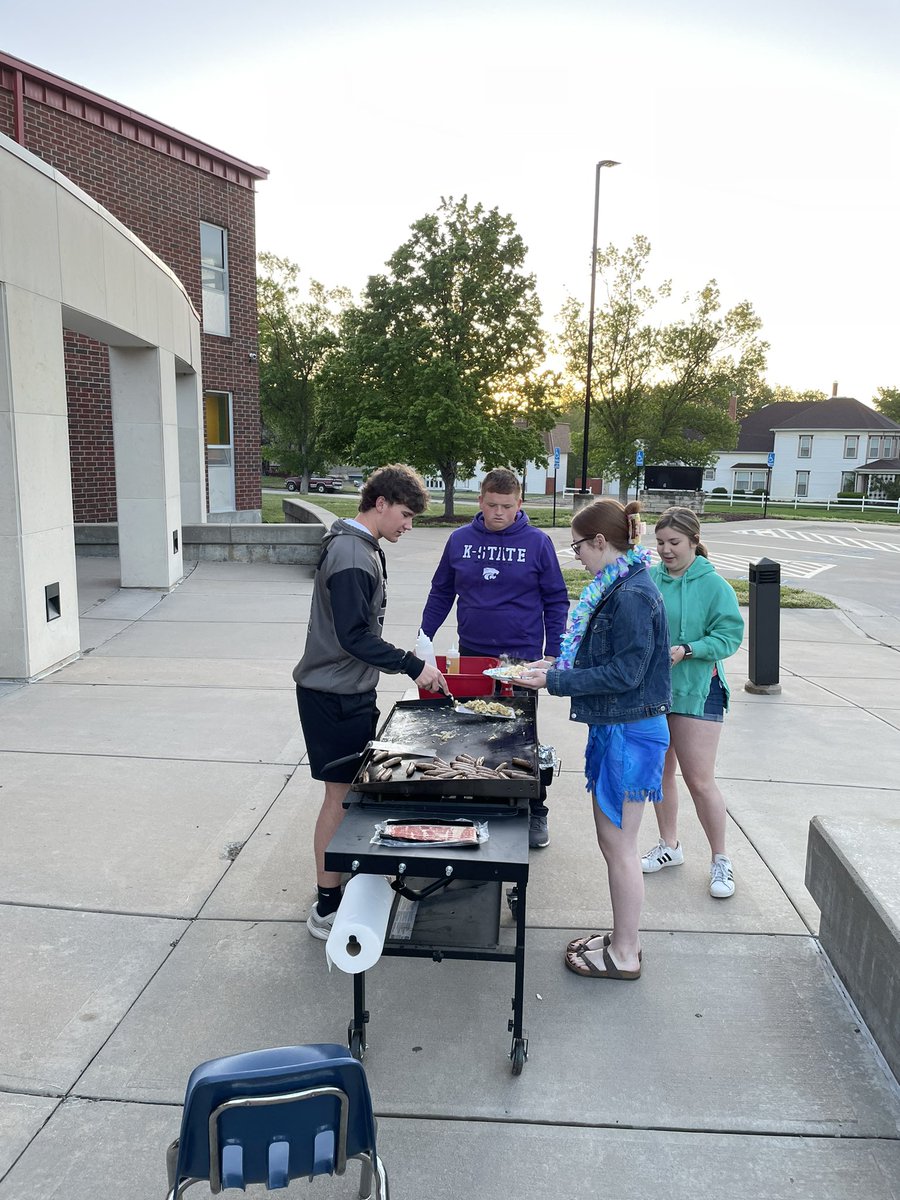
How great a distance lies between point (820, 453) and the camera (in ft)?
203

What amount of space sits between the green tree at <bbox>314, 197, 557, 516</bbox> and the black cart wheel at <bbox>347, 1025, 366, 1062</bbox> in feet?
79.9

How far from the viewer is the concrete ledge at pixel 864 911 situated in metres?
3.10

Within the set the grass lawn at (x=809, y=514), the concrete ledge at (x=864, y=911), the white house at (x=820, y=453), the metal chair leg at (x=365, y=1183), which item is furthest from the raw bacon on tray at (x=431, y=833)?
the white house at (x=820, y=453)

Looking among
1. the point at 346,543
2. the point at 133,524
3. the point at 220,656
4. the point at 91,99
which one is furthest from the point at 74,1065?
the point at 91,99

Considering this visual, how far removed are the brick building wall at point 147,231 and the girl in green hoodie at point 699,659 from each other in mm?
14508

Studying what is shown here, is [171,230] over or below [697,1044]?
over

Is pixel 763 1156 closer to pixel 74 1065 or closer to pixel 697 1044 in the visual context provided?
pixel 697 1044

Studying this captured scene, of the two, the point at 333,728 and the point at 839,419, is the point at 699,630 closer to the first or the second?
the point at 333,728

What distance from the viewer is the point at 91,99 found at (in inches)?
622

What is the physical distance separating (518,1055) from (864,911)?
143cm

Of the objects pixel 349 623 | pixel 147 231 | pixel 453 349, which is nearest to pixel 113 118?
pixel 147 231

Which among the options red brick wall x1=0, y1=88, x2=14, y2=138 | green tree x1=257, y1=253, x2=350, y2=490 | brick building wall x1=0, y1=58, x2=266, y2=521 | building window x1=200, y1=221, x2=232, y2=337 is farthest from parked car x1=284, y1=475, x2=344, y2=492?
red brick wall x1=0, y1=88, x2=14, y2=138

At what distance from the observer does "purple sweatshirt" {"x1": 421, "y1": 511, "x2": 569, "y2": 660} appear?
4805 mm

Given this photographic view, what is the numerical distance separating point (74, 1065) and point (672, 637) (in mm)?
3072
